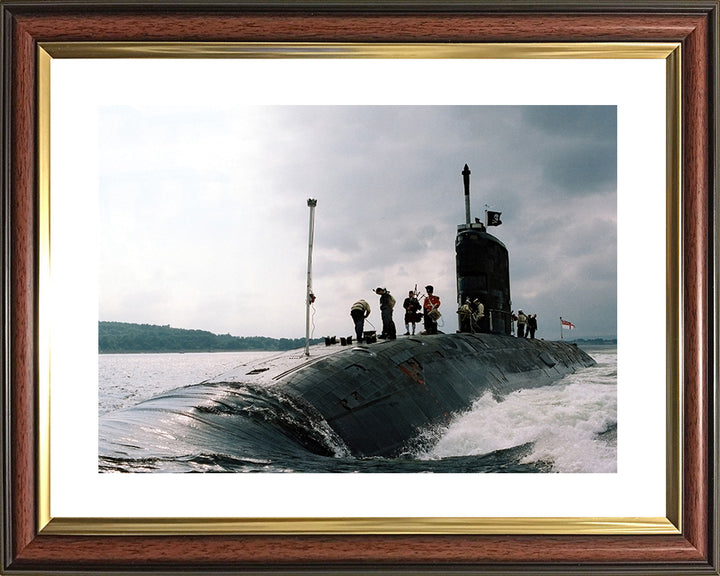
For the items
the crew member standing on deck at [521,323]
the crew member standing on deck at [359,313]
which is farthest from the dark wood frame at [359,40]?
the crew member standing on deck at [521,323]

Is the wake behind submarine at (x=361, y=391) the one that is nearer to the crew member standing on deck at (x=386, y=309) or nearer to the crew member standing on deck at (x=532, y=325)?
the crew member standing on deck at (x=532, y=325)

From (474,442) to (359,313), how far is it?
46.7 inches

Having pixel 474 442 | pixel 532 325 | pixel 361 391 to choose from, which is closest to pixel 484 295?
pixel 532 325

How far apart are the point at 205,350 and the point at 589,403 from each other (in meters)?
1.92

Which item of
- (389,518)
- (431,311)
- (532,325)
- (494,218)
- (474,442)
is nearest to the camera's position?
(389,518)

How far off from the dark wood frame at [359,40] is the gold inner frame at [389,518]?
0.03 metres

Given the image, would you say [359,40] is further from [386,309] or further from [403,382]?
[403,382]

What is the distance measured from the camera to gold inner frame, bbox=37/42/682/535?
→ 210 centimetres

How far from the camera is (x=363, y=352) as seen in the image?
14.3ft

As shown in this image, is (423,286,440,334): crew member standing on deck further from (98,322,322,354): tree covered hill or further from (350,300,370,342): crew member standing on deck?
(98,322,322,354): tree covered hill

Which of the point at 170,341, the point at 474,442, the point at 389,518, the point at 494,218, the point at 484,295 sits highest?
the point at 494,218

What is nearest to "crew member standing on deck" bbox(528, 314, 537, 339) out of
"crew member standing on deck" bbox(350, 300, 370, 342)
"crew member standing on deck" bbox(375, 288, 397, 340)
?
"crew member standing on deck" bbox(375, 288, 397, 340)

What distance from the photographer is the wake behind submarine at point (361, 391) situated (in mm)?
2908

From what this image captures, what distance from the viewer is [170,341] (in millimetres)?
3102
